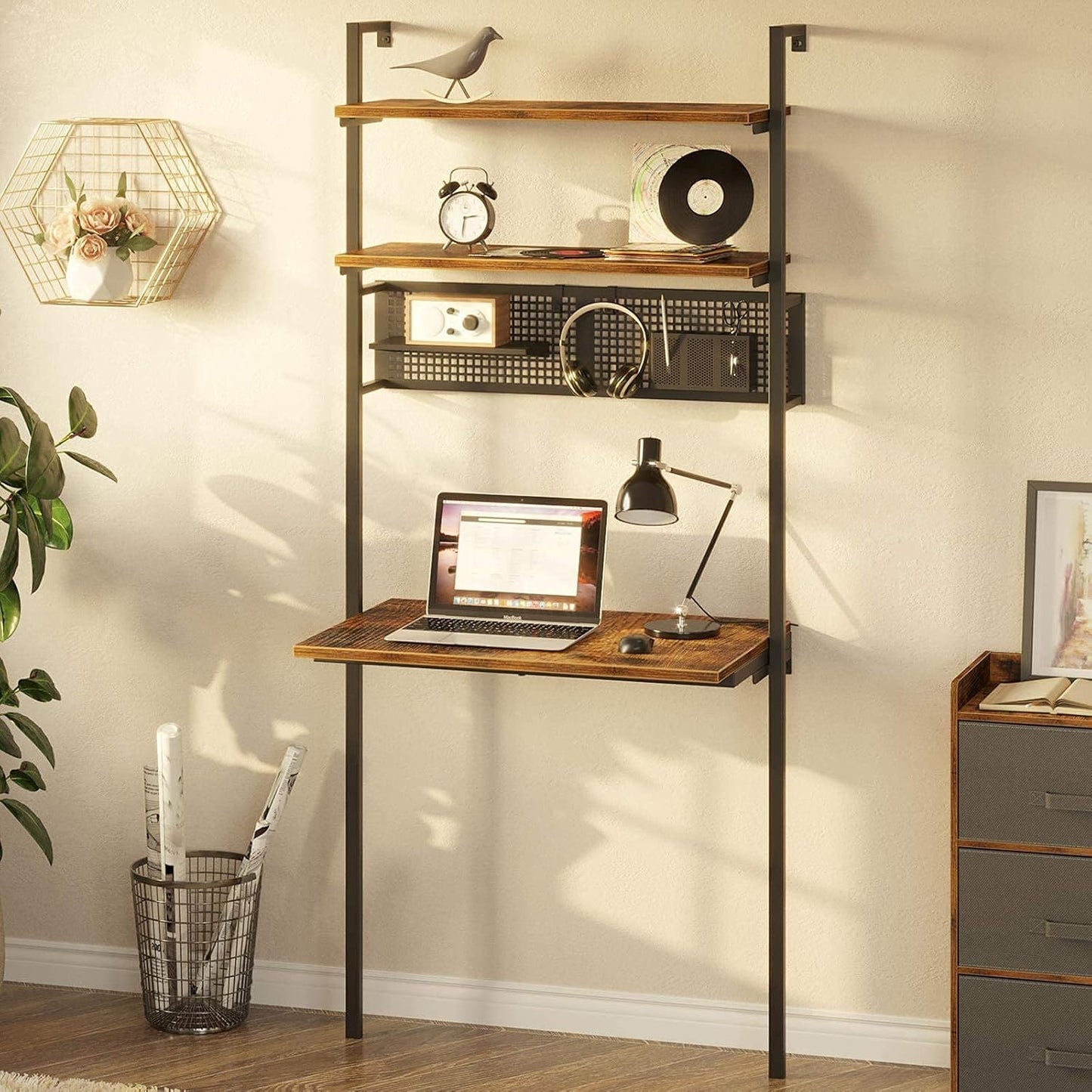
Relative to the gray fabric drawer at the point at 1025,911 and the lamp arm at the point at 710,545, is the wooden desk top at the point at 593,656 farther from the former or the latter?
the gray fabric drawer at the point at 1025,911

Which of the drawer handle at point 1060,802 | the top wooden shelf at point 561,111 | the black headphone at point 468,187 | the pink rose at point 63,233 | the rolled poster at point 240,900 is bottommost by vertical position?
the rolled poster at point 240,900

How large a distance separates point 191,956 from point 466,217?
163 cm

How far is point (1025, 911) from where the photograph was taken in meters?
3.14

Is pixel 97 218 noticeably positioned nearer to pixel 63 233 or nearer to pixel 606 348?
pixel 63 233

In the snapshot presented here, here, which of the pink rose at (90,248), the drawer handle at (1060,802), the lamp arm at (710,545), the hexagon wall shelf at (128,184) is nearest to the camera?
the drawer handle at (1060,802)

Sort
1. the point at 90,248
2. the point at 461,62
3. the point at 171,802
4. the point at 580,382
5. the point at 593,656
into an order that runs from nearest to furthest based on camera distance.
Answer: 1. the point at 593,656
2. the point at 461,62
3. the point at 580,382
4. the point at 90,248
5. the point at 171,802

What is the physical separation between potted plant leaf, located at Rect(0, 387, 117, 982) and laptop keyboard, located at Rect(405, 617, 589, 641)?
729 mm

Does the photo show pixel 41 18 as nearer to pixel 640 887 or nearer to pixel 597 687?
pixel 597 687

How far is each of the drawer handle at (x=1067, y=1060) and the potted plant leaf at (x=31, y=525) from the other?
2000 millimetres

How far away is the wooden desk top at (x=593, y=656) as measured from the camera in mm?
3146

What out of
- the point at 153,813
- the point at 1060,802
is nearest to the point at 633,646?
the point at 1060,802

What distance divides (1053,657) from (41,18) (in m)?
2.44

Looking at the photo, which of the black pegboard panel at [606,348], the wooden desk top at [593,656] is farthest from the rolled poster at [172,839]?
the black pegboard panel at [606,348]

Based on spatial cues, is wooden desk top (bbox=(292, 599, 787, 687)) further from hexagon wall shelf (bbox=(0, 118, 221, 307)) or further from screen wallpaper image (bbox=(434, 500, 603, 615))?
hexagon wall shelf (bbox=(0, 118, 221, 307))
